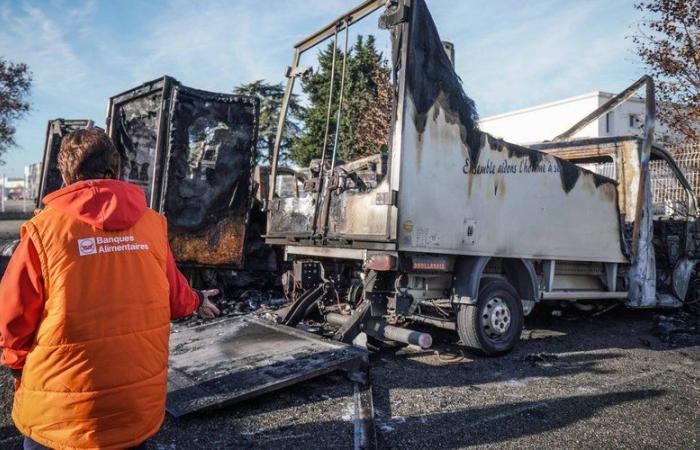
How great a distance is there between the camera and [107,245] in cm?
190

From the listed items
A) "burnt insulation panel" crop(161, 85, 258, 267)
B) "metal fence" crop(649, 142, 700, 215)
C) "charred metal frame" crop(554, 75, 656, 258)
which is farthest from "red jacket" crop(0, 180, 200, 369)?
"metal fence" crop(649, 142, 700, 215)

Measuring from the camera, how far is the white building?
26453mm

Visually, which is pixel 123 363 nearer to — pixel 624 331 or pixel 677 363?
pixel 677 363

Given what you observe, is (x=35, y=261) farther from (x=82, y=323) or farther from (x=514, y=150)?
(x=514, y=150)

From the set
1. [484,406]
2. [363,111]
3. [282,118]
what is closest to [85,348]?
[484,406]

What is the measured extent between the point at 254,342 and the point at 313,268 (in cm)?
113

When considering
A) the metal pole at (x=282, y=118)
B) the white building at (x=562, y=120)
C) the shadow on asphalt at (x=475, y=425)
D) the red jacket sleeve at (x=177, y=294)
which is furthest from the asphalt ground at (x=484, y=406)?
the white building at (x=562, y=120)

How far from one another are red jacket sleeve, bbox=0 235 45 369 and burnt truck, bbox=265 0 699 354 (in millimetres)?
3226

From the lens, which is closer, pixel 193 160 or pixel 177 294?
pixel 177 294

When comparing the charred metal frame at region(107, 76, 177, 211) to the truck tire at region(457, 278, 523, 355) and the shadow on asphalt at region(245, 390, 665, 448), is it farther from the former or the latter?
the shadow on asphalt at region(245, 390, 665, 448)

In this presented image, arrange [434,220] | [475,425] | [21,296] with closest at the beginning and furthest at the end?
1. [21,296]
2. [475,425]
3. [434,220]

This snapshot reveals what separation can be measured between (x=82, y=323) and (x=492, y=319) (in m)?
4.41

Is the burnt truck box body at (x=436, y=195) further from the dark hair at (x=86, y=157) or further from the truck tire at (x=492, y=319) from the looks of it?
the dark hair at (x=86, y=157)

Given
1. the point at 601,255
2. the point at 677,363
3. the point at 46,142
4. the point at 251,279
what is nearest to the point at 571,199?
the point at 601,255
